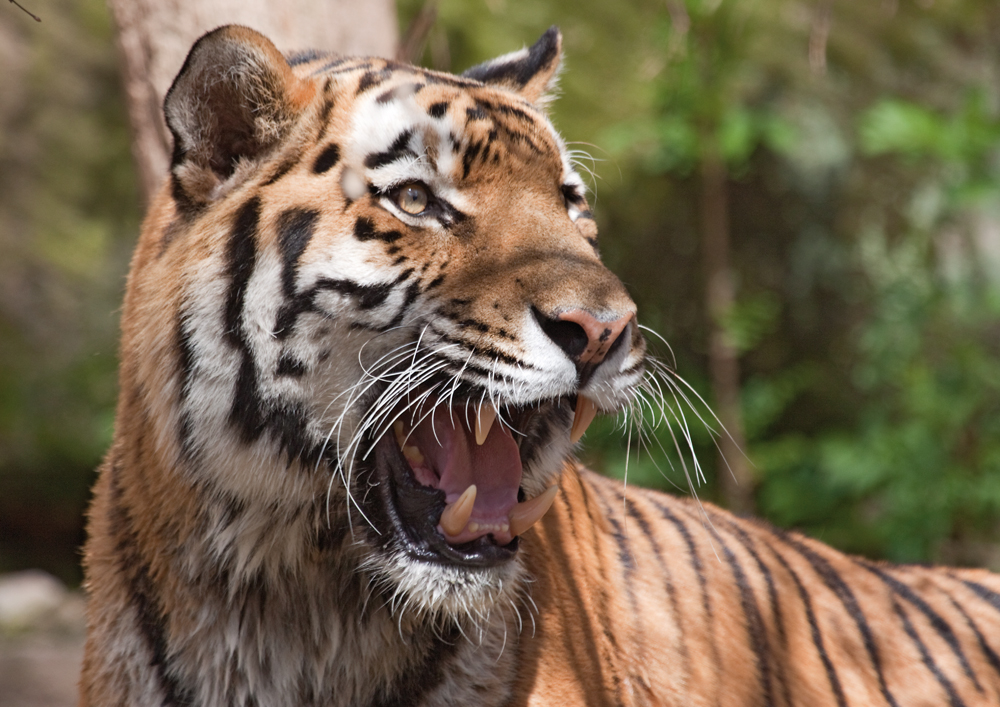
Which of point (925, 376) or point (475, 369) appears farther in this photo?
point (925, 376)

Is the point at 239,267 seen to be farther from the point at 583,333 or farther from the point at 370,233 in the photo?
the point at 583,333

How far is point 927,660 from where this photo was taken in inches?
80.4

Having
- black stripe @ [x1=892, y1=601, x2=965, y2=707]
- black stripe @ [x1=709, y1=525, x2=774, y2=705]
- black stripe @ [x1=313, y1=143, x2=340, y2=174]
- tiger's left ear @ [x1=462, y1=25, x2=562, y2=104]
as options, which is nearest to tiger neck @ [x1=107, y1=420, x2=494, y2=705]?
black stripe @ [x1=313, y1=143, x2=340, y2=174]

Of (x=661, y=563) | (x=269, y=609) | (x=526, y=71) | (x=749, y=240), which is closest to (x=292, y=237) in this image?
(x=269, y=609)

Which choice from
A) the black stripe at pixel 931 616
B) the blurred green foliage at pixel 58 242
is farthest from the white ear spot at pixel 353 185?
the blurred green foliage at pixel 58 242

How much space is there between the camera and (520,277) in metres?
1.31

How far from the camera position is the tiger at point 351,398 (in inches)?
52.9

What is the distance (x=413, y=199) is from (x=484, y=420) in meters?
0.34

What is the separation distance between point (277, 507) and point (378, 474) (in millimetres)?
154

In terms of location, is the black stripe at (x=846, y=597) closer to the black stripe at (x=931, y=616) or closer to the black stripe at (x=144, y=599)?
the black stripe at (x=931, y=616)

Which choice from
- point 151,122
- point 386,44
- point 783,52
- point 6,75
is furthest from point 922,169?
point 6,75

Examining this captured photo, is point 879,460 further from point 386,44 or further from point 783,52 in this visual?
point 386,44

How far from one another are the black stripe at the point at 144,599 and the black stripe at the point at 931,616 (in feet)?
4.99

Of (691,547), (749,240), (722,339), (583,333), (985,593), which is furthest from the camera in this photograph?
(749,240)
